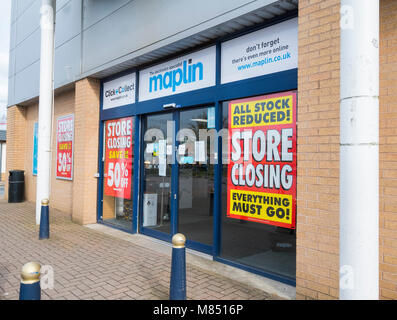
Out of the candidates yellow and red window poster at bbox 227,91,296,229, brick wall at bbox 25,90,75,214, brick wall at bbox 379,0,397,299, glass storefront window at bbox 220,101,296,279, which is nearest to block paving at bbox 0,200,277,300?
glass storefront window at bbox 220,101,296,279

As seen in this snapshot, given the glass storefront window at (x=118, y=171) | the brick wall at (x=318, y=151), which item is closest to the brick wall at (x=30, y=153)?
the glass storefront window at (x=118, y=171)

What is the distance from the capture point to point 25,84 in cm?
1176

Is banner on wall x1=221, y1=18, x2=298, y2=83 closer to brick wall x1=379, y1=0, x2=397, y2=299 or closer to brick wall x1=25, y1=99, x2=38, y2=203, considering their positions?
brick wall x1=379, y1=0, x2=397, y2=299

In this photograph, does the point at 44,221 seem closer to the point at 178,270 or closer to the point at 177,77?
the point at 177,77

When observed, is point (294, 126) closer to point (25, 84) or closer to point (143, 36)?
point (143, 36)

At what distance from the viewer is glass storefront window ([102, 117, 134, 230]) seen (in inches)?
304

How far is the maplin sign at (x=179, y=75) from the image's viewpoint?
5.75 meters

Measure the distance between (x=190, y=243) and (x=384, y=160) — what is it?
144 inches

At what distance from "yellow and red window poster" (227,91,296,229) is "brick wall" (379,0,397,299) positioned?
1.22m

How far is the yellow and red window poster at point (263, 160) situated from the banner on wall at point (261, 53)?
405 mm

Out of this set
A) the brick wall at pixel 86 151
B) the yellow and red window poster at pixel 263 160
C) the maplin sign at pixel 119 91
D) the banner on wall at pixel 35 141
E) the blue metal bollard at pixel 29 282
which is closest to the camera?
the blue metal bollard at pixel 29 282

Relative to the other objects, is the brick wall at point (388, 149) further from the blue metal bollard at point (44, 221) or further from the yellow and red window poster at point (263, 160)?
the blue metal bollard at point (44, 221)

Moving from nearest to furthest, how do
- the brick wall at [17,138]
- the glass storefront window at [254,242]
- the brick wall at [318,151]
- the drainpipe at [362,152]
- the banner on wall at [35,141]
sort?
the drainpipe at [362,152]
the brick wall at [318,151]
the glass storefront window at [254,242]
the banner on wall at [35,141]
the brick wall at [17,138]
